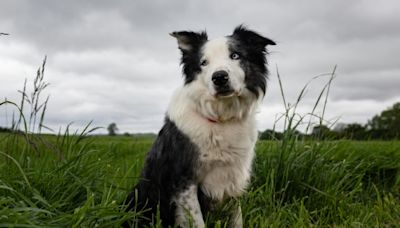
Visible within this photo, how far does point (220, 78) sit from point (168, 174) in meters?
0.88

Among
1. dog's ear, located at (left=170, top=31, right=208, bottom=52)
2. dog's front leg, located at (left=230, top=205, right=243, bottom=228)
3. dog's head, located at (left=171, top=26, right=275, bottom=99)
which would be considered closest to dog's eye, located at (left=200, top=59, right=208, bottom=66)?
dog's head, located at (left=171, top=26, right=275, bottom=99)

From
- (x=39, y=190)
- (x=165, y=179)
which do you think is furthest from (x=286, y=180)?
(x=39, y=190)

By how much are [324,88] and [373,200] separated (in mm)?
1504

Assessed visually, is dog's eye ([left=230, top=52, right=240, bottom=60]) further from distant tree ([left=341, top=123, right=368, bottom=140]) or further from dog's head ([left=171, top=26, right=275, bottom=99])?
distant tree ([left=341, top=123, right=368, bottom=140])

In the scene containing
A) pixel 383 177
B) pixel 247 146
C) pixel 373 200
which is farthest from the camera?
pixel 383 177

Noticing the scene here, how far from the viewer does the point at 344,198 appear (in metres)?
4.64

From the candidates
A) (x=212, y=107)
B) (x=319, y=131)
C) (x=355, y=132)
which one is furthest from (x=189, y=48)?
(x=355, y=132)

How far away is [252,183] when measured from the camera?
15.9 ft

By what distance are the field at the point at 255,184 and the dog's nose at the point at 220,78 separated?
970mm

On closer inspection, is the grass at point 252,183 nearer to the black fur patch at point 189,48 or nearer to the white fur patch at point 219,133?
the white fur patch at point 219,133

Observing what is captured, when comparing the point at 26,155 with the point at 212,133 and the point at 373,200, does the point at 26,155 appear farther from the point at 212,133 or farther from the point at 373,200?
the point at 373,200

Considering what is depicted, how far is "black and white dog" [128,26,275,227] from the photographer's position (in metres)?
3.61

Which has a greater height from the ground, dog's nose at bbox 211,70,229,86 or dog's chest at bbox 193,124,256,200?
dog's nose at bbox 211,70,229,86

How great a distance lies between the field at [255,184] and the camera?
2.83 meters
